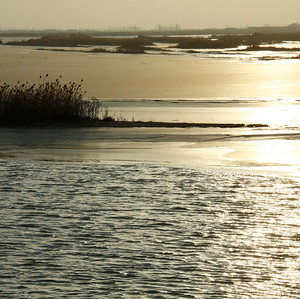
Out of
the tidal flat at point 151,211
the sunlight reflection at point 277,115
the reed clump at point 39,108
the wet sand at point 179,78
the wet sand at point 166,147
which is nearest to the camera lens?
the tidal flat at point 151,211

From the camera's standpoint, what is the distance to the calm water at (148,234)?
7.35 meters

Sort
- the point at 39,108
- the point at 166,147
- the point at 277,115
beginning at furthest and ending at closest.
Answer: the point at 277,115
the point at 39,108
the point at 166,147

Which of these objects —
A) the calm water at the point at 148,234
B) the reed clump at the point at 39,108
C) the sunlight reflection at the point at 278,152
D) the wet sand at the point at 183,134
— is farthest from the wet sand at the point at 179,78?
the calm water at the point at 148,234

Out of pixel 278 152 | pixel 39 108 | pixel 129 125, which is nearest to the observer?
pixel 278 152

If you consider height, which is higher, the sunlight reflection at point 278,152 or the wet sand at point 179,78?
the sunlight reflection at point 278,152

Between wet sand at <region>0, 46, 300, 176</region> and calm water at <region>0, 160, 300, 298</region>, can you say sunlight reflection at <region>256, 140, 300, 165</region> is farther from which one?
calm water at <region>0, 160, 300, 298</region>

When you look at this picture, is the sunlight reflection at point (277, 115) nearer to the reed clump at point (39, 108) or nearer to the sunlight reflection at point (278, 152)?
the sunlight reflection at point (278, 152)

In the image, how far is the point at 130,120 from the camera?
834 inches

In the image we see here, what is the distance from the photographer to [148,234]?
9.05 meters

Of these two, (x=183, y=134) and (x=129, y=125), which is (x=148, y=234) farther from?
(x=129, y=125)

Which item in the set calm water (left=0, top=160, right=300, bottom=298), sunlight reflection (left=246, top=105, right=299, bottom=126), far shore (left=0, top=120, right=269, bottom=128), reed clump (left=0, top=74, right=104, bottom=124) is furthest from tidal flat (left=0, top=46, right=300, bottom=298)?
reed clump (left=0, top=74, right=104, bottom=124)

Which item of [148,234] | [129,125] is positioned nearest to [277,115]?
[129,125]

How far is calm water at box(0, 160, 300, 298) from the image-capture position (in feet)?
24.1

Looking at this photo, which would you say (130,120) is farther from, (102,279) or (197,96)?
(102,279)
